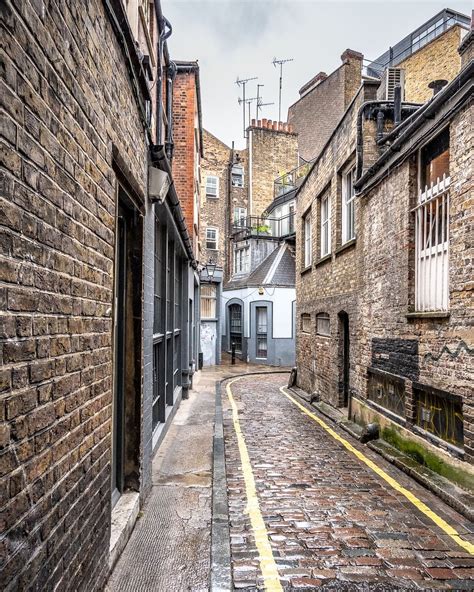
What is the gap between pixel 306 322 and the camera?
15.6 meters

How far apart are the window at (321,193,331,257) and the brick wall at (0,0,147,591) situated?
33.5 feet

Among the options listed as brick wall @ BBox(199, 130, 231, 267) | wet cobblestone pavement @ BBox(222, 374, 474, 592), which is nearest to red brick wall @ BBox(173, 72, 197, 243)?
wet cobblestone pavement @ BBox(222, 374, 474, 592)

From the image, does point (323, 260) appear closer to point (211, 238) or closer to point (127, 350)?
point (127, 350)

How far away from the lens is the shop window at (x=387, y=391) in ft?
25.1

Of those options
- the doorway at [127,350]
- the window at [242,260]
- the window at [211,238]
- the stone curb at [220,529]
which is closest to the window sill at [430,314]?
the stone curb at [220,529]

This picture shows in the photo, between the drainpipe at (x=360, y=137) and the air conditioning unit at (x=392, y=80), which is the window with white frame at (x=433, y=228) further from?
the air conditioning unit at (x=392, y=80)

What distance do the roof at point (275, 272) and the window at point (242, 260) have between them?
804 mm

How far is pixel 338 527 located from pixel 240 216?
97.2 ft

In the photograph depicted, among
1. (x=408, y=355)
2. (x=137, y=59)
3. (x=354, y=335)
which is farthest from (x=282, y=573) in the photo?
(x=354, y=335)

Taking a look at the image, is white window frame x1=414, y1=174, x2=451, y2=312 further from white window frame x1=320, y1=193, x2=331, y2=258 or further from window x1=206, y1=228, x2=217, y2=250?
window x1=206, y1=228, x2=217, y2=250

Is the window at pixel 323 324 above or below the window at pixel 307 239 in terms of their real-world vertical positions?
below

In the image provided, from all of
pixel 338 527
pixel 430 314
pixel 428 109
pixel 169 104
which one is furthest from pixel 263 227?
pixel 338 527

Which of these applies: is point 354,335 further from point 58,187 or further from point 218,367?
point 218,367

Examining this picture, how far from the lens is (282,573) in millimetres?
3887
